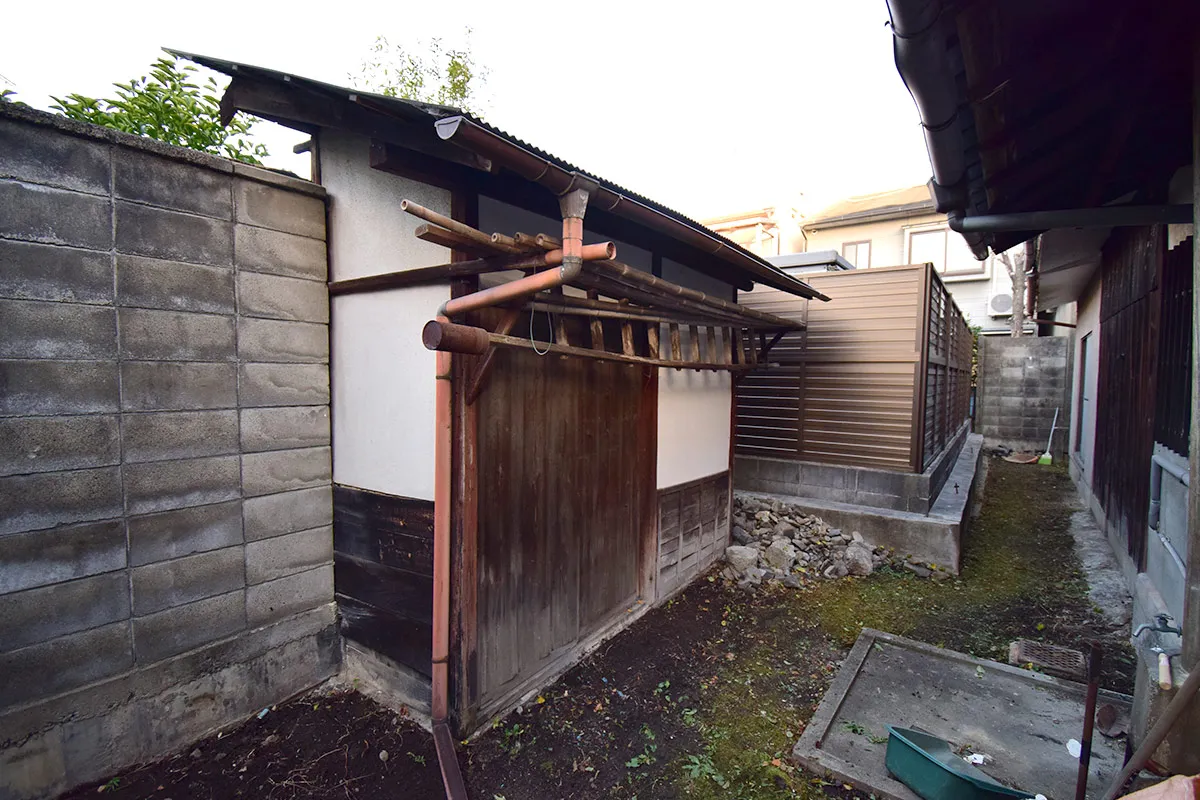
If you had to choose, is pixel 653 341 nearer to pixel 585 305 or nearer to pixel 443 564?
pixel 585 305

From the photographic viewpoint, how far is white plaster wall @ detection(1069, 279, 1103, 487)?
379 inches

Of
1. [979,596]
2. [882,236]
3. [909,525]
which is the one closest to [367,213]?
[909,525]

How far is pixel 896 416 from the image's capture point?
774cm

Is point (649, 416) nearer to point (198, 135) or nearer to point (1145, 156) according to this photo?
point (1145, 156)

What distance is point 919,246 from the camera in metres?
20.2

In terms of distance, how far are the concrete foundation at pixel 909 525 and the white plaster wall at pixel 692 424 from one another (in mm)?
1796

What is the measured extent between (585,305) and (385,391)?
1655 millimetres

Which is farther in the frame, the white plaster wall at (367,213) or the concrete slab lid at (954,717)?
the white plaster wall at (367,213)

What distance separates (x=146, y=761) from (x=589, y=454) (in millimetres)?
3720

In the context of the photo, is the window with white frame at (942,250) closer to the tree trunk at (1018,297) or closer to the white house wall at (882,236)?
the white house wall at (882,236)

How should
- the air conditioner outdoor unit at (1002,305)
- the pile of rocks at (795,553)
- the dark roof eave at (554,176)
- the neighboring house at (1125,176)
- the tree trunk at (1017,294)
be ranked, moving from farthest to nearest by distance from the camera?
the air conditioner outdoor unit at (1002,305)
the tree trunk at (1017,294)
the pile of rocks at (795,553)
the neighboring house at (1125,176)
the dark roof eave at (554,176)

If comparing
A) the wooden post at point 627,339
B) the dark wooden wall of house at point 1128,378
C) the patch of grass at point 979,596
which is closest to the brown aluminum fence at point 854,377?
the patch of grass at point 979,596

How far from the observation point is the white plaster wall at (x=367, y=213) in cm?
379

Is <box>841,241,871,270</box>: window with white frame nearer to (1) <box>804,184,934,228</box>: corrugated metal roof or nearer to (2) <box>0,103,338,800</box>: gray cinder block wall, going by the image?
(1) <box>804,184,934,228</box>: corrugated metal roof
